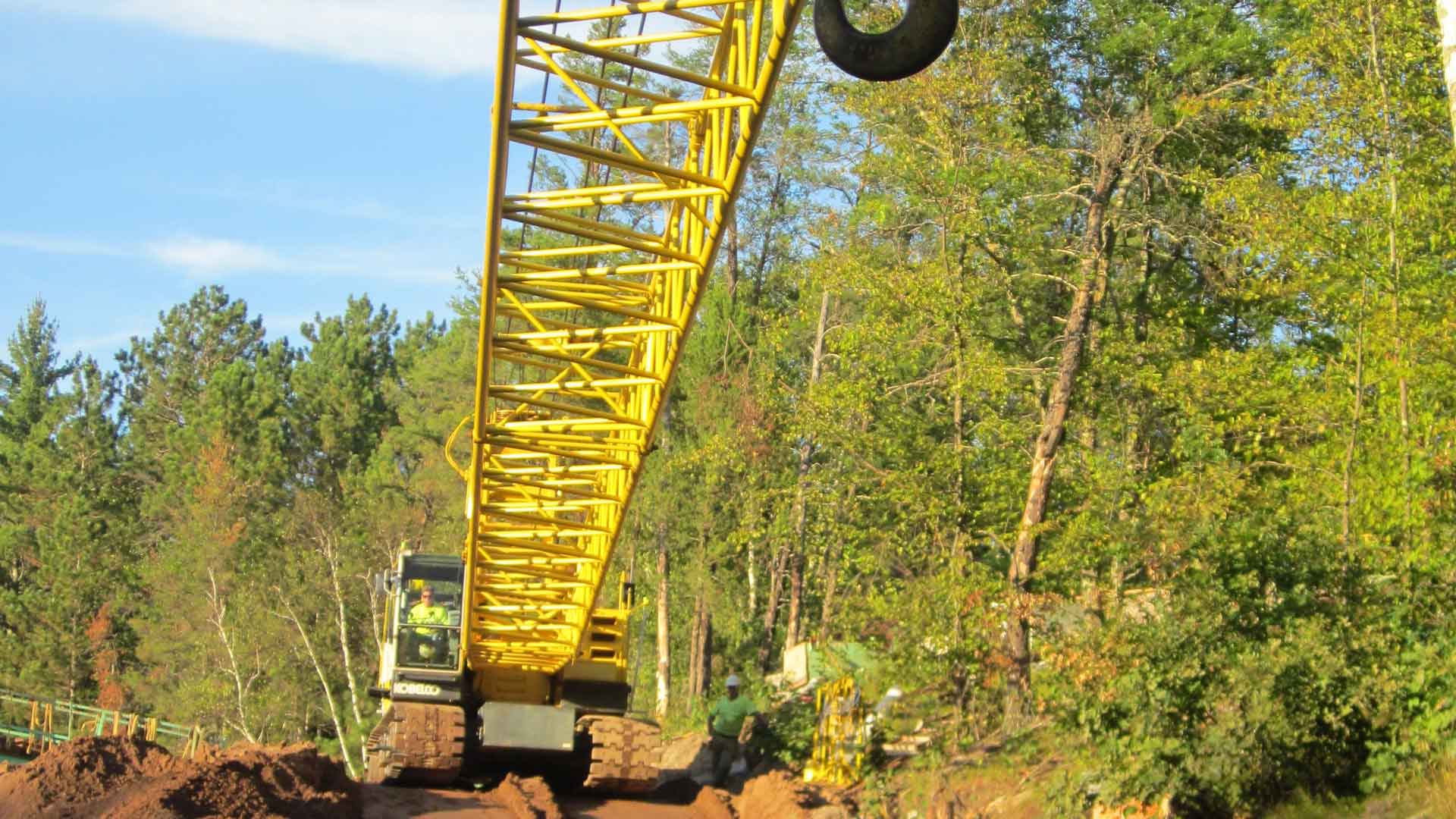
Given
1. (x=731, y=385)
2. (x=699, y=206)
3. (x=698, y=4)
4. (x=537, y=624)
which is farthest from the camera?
(x=731, y=385)

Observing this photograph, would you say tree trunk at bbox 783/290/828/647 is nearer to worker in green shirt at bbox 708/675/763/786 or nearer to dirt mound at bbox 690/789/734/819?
worker in green shirt at bbox 708/675/763/786

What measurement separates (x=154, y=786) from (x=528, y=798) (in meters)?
5.53

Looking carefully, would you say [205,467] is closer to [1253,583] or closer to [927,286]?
[927,286]

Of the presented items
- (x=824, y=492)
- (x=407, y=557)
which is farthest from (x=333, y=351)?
(x=407, y=557)

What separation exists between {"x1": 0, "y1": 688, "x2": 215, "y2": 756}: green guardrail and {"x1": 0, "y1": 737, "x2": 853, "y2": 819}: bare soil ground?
16455 millimetres

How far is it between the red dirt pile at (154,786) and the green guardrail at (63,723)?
18.7 m

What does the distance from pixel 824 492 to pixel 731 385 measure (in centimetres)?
Result: 1314

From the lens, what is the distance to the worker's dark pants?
22.2 metres

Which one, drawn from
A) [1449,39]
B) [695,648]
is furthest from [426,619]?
[695,648]

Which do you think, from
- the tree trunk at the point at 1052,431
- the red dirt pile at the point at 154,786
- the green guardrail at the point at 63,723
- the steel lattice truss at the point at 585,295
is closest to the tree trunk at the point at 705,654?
the green guardrail at the point at 63,723

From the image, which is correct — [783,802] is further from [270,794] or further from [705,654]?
[705,654]

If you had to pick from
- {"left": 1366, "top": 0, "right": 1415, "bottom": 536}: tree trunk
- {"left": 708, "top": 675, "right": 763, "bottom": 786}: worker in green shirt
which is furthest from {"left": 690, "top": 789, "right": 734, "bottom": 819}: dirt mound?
{"left": 1366, "top": 0, "right": 1415, "bottom": 536}: tree trunk

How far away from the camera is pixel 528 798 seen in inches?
649

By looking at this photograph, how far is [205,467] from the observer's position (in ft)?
206
